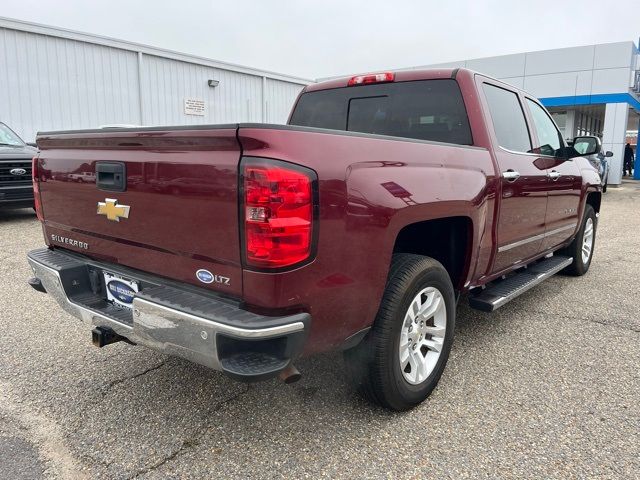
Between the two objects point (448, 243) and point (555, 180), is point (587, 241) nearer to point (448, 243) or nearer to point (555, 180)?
point (555, 180)

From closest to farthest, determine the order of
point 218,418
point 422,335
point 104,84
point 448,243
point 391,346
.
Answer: point 391,346
point 218,418
point 422,335
point 448,243
point 104,84

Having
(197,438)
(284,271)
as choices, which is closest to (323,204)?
(284,271)

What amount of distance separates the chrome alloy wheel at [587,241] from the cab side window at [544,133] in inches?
53.8

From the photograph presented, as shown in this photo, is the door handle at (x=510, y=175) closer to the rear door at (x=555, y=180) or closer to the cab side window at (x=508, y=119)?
the cab side window at (x=508, y=119)

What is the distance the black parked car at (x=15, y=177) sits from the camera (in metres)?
8.28

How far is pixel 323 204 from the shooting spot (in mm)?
2004

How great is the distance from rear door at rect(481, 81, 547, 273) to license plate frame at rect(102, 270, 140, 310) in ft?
7.76

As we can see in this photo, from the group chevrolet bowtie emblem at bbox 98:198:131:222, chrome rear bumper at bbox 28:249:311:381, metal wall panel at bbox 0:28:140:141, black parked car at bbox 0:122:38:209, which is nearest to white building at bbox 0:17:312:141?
metal wall panel at bbox 0:28:140:141

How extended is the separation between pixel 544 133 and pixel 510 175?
136 centimetres

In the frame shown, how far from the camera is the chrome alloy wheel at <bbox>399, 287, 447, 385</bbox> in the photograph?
8.66 ft

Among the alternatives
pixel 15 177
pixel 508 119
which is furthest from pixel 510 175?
pixel 15 177

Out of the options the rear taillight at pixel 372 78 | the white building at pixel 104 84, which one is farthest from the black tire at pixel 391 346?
the white building at pixel 104 84

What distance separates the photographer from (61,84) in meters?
12.7

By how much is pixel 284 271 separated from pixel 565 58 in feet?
74.7
